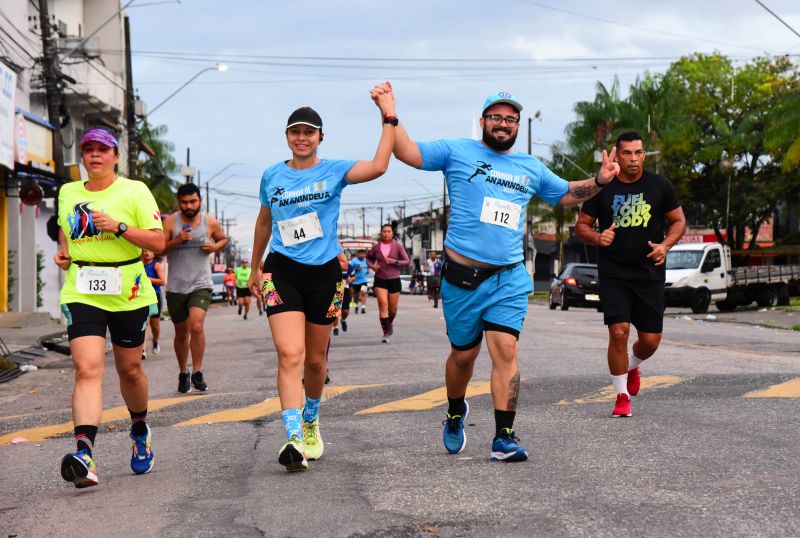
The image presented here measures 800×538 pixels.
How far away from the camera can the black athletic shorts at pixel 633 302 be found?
8234mm

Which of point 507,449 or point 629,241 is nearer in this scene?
point 507,449

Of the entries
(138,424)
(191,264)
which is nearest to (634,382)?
(138,424)

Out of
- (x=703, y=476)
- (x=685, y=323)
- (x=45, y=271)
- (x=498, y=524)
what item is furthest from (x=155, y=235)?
(x=45, y=271)

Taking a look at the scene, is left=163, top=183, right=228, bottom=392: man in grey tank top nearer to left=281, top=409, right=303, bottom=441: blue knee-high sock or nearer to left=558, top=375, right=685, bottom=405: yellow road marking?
left=558, top=375, right=685, bottom=405: yellow road marking

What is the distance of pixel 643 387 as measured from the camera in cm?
980

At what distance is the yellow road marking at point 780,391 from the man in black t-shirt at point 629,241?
4.01 feet

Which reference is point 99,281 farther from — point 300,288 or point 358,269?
point 358,269

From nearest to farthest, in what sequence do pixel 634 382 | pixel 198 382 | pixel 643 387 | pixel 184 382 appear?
pixel 634 382 < pixel 643 387 < pixel 184 382 < pixel 198 382

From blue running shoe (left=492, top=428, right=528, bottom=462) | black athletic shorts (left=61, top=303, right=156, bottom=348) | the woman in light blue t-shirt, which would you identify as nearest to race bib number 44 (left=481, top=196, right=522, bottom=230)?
the woman in light blue t-shirt

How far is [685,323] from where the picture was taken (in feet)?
79.5

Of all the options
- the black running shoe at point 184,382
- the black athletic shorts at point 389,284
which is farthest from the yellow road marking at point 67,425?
the black athletic shorts at point 389,284

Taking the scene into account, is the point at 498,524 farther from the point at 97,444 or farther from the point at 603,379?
the point at 603,379

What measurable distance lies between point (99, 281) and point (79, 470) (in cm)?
100

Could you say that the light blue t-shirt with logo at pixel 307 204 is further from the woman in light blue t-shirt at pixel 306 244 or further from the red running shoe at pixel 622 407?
the red running shoe at pixel 622 407
